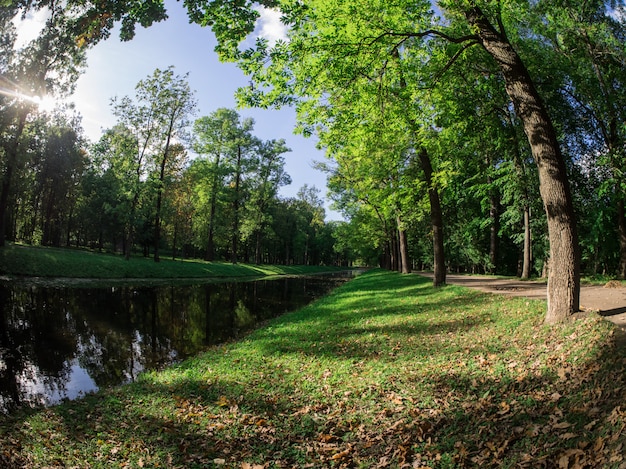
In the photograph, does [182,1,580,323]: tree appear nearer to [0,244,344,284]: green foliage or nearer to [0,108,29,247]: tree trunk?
[0,244,344,284]: green foliage

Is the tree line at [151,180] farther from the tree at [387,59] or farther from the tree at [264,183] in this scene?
the tree at [387,59]

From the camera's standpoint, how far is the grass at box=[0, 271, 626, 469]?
3.99m

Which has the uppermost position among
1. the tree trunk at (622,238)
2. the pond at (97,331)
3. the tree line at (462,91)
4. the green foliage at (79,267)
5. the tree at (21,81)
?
the tree at (21,81)

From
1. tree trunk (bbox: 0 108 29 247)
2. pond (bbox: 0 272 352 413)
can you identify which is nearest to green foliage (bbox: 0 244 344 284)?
tree trunk (bbox: 0 108 29 247)

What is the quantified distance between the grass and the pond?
129 cm

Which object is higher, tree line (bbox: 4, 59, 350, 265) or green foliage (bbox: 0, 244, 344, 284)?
tree line (bbox: 4, 59, 350, 265)

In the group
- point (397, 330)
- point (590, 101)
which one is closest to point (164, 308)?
point (397, 330)

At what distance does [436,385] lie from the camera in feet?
19.2

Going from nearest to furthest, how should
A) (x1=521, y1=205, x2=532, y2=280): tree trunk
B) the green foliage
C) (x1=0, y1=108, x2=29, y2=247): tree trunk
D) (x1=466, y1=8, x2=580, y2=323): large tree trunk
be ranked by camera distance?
(x1=466, y1=8, x2=580, y2=323): large tree trunk < (x1=521, y1=205, x2=532, y2=280): tree trunk < the green foliage < (x1=0, y1=108, x2=29, y2=247): tree trunk

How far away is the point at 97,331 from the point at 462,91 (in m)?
14.7

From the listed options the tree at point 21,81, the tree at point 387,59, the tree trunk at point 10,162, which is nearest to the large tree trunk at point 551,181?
the tree at point 387,59

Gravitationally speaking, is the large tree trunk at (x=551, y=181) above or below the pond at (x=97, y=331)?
above

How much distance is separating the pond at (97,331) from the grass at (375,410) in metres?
1.29

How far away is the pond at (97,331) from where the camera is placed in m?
7.69
